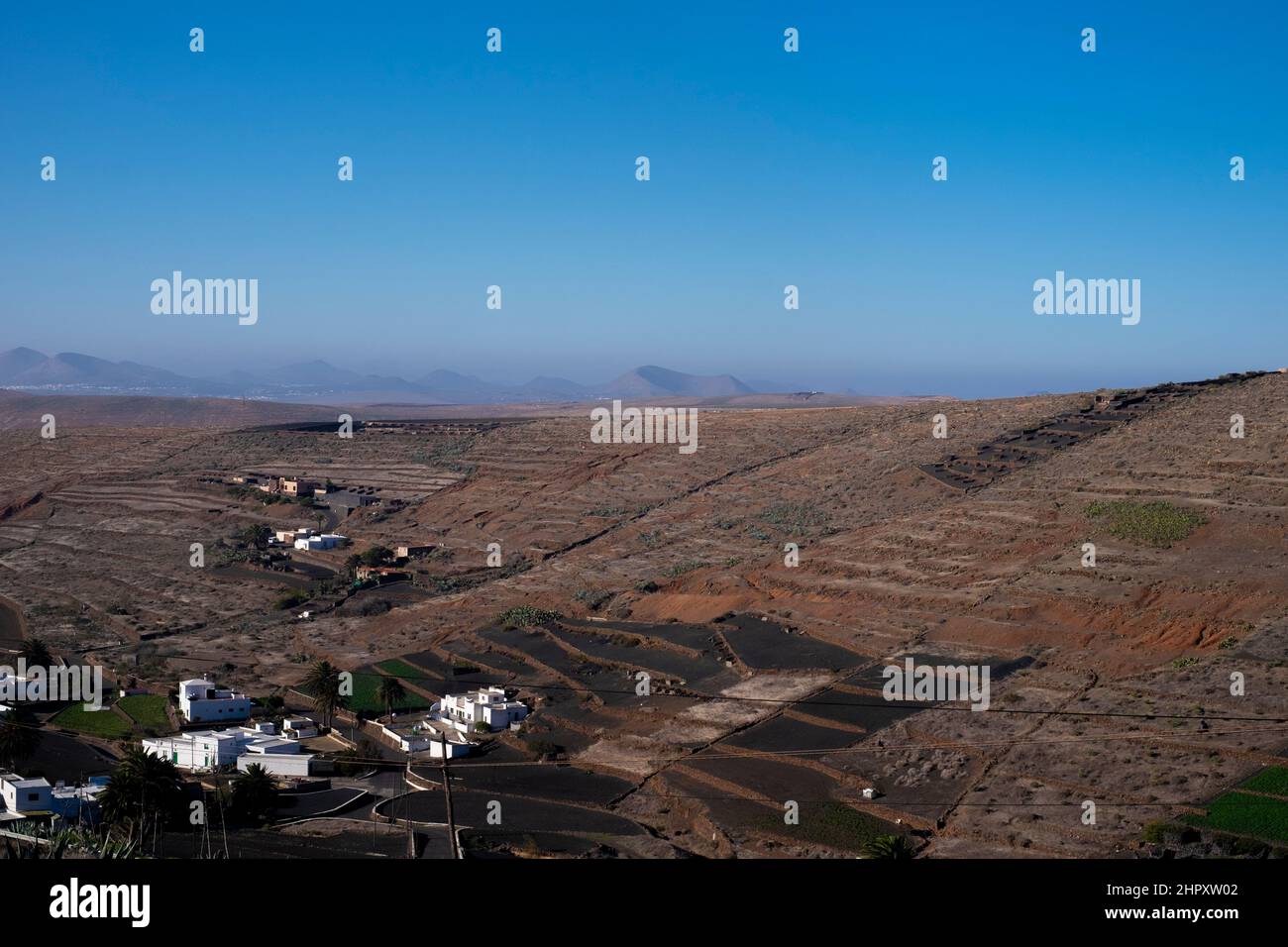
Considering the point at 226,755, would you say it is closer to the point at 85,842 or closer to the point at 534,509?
the point at 85,842

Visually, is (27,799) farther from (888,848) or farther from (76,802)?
(888,848)

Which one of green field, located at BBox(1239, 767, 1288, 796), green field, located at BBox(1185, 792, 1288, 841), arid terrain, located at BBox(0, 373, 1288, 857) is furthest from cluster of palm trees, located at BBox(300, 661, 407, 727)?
green field, located at BBox(1239, 767, 1288, 796)

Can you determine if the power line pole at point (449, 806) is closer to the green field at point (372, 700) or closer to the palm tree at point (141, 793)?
the green field at point (372, 700)

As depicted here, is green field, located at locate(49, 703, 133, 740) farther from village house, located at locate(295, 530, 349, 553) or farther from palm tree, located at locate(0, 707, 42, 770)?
village house, located at locate(295, 530, 349, 553)

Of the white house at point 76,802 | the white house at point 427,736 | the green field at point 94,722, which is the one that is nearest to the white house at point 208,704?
the green field at point 94,722

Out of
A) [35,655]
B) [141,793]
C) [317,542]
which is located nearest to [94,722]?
[35,655]
